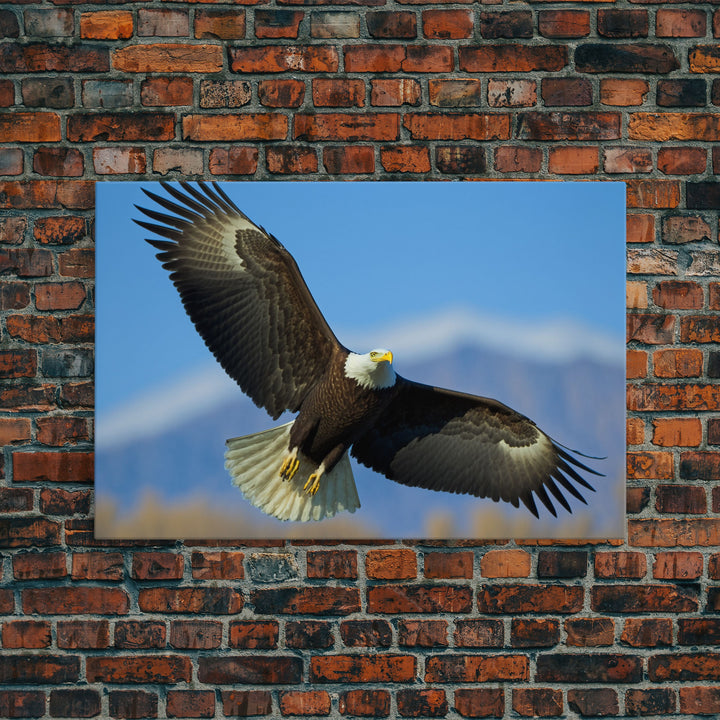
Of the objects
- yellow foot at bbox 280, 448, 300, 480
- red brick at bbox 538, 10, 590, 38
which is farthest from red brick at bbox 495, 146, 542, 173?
yellow foot at bbox 280, 448, 300, 480

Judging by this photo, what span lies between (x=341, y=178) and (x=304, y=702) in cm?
110

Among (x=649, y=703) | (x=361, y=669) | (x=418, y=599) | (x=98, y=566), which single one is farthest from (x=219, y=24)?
(x=649, y=703)

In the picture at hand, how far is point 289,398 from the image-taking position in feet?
6.25

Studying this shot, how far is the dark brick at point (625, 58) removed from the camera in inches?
76.1

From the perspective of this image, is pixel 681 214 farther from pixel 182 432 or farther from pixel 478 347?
pixel 182 432

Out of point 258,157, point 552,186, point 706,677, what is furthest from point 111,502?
point 706,677

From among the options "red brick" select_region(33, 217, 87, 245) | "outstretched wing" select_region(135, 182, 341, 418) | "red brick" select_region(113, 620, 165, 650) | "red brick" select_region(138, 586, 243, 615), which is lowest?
"red brick" select_region(113, 620, 165, 650)

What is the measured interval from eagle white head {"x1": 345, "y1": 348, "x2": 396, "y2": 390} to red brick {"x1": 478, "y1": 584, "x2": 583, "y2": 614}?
0.48 m

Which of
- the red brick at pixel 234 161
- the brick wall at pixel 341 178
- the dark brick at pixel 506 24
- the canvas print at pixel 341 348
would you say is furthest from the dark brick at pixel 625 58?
the red brick at pixel 234 161

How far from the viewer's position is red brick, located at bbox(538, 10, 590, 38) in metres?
1.93

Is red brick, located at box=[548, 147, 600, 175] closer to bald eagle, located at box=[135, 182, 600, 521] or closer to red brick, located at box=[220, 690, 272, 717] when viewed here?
bald eagle, located at box=[135, 182, 600, 521]

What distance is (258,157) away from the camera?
1.92 m

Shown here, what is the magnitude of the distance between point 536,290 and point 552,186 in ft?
0.72

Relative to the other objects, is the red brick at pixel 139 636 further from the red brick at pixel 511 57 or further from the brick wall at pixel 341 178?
the red brick at pixel 511 57
